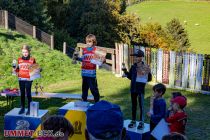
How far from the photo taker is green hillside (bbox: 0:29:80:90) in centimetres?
1689

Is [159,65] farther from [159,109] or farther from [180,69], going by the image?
[159,109]

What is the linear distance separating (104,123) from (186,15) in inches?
2628

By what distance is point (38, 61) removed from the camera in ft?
61.9

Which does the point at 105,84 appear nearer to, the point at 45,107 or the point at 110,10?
the point at 45,107

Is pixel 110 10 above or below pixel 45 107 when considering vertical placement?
above

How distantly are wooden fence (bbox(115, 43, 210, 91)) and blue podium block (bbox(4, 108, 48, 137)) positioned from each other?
7738 mm

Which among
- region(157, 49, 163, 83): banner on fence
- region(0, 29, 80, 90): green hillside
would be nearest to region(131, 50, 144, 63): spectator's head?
region(157, 49, 163, 83): banner on fence

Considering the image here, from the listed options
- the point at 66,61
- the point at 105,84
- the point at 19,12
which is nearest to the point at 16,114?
the point at 105,84

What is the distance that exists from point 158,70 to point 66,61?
602 cm

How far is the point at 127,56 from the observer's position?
1716 cm

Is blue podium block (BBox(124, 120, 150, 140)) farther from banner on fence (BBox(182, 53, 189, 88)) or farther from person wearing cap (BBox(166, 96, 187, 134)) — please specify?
banner on fence (BBox(182, 53, 189, 88))

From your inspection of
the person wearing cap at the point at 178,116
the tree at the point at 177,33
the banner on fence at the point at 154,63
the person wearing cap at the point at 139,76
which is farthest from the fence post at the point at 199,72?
the tree at the point at 177,33

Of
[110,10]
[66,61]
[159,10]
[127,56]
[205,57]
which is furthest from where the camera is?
[159,10]

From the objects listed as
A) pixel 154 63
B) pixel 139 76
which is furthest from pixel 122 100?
pixel 139 76
